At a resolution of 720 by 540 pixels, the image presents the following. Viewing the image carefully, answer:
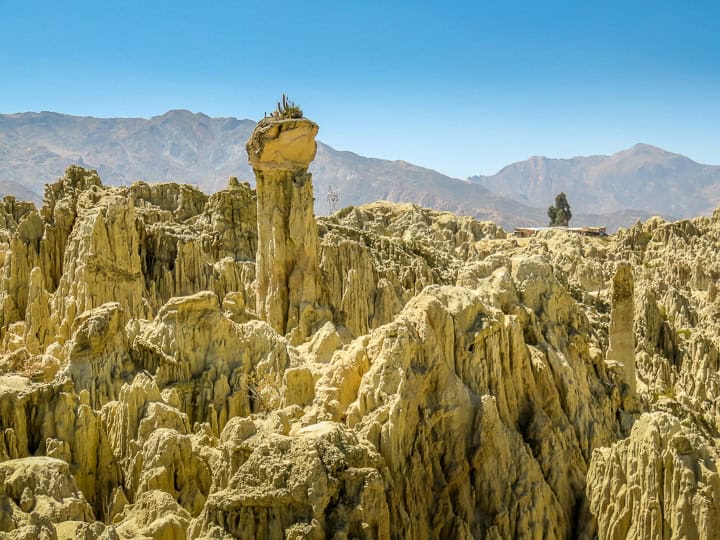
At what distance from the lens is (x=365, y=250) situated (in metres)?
42.4

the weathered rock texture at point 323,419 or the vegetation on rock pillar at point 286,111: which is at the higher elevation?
the vegetation on rock pillar at point 286,111

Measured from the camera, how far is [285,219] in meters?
29.0

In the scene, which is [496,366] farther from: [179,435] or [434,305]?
[179,435]

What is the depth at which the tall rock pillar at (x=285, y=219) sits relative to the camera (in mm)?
28641

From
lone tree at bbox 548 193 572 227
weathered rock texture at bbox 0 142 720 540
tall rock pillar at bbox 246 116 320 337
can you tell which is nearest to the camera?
weathered rock texture at bbox 0 142 720 540

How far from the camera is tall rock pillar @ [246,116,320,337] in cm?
2864

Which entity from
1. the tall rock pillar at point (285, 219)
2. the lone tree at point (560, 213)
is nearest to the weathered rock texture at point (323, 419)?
the tall rock pillar at point (285, 219)

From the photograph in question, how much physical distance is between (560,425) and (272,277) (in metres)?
13.8

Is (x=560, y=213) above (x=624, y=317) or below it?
above

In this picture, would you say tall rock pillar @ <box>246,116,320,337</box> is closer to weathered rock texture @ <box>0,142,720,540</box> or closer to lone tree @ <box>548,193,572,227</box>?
weathered rock texture @ <box>0,142,720,540</box>

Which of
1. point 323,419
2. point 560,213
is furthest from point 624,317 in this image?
point 560,213

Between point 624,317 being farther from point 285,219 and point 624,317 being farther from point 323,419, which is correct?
point 323,419

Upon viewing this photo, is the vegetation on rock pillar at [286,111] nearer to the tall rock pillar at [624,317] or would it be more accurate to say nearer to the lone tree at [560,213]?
the tall rock pillar at [624,317]

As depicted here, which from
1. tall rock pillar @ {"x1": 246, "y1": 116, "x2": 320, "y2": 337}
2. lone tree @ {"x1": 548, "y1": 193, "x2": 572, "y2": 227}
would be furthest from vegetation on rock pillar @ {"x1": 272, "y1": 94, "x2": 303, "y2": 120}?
lone tree @ {"x1": 548, "y1": 193, "x2": 572, "y2": 227}
